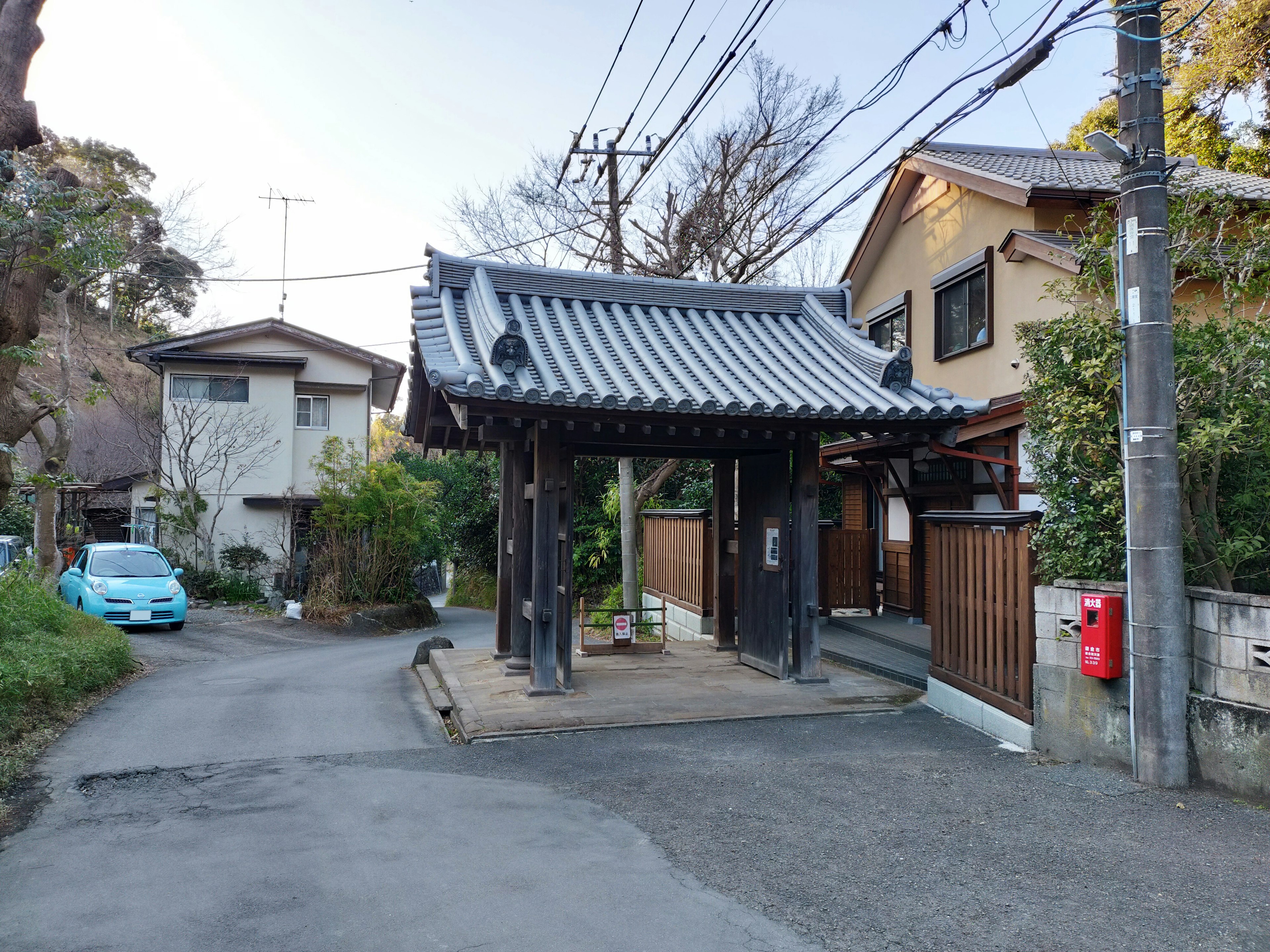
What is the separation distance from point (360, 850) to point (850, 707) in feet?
17.0

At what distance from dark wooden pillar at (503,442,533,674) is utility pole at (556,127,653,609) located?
4.65 metres

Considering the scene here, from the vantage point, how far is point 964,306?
45.8 ft

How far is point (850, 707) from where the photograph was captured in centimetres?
851

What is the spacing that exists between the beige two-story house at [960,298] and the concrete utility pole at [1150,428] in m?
4.02

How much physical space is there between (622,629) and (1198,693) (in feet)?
23.3

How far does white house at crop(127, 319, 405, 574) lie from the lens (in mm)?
22656

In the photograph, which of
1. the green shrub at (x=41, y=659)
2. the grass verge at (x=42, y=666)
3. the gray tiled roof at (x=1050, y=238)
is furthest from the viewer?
the gray tiled roof at (x=1050, y=238)

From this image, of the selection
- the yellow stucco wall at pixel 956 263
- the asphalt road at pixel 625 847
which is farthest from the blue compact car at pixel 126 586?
the yellow stucco wall at pixel 956 263

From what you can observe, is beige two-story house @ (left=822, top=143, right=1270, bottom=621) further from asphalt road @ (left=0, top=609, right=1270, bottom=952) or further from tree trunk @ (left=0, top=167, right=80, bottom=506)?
tree trunk @ (left=0, top=167, right=80, bottom=506)

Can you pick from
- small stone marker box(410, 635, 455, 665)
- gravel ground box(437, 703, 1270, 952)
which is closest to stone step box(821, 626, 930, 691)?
gravel ground box(437, 703, 1270, 952)

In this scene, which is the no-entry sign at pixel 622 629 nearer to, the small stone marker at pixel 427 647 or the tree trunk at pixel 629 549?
the small stone marker at pixel 427 647

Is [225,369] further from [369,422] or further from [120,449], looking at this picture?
[120,449]

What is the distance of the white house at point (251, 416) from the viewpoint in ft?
74.3

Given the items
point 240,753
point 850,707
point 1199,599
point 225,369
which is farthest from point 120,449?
point 1199,599
